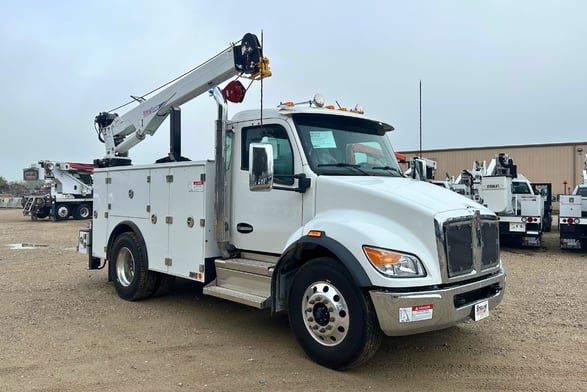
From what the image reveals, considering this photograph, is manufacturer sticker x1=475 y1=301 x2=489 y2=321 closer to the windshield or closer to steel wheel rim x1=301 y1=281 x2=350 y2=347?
steel wheel rim x1=301 y1=281 x2=350 y2=347

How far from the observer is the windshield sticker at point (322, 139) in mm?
4966

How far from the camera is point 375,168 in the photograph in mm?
5227

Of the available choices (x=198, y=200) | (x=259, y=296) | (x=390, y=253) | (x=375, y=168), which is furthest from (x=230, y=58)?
(x=390, y=253)

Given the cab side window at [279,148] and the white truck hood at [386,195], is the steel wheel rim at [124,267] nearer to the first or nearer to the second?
the cab side window at [279,148]

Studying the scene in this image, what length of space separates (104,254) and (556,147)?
34293mm

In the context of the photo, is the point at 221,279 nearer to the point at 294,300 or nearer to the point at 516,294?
the point at 294,300

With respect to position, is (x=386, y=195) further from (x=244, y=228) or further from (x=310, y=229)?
(x=244, y=228)

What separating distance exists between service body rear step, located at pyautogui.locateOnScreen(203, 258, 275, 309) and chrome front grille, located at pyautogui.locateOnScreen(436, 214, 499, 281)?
1.77m

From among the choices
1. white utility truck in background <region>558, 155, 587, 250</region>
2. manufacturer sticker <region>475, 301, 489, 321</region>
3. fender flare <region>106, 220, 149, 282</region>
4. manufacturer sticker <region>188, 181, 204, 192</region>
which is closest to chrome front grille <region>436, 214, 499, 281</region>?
manufacturer sticker <region>475, 301, 489, 321</region>

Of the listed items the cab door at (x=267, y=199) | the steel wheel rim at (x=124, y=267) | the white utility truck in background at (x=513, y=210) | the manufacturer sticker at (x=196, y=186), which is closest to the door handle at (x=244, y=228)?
the cab door at (x=267, y=199)

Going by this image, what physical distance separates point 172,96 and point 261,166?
12.5 ft

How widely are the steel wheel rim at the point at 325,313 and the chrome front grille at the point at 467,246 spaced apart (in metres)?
0.96

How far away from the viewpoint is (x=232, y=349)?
4934 mm

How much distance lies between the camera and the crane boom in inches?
249
